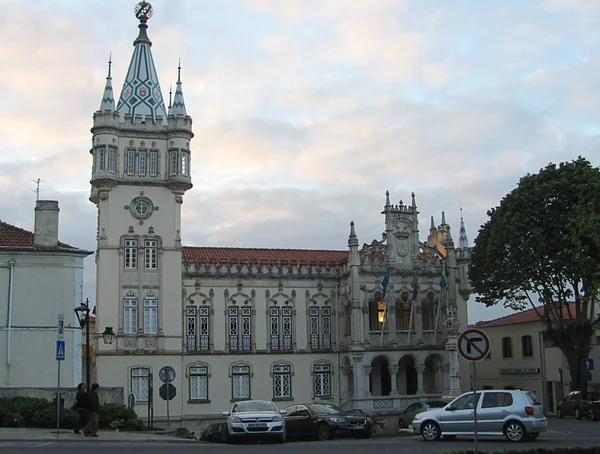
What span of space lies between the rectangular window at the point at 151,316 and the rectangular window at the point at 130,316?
663 mm

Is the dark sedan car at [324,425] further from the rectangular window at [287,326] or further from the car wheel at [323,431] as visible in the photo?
the rectangular window at [287,326]

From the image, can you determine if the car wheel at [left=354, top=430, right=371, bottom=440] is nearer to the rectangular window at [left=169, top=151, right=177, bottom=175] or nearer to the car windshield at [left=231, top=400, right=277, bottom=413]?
the car windshield at [left=231, top=400, right=277, bottom=413]

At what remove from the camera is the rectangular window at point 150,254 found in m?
49.7

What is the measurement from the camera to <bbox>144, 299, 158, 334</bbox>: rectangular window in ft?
161

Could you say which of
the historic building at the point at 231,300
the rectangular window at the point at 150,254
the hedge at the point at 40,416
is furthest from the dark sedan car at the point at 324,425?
the rectangular window at the point at 150,254

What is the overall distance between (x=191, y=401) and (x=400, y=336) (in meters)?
14.0

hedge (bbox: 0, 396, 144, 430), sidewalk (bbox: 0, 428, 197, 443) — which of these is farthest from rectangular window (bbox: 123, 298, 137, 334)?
sidewalk (bbox: 0, 428, 197, 443)

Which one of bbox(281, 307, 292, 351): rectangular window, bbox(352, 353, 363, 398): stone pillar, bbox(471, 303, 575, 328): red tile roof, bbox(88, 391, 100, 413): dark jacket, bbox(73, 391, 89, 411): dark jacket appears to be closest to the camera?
bbox(88, 391, 100, 413): dark jacket

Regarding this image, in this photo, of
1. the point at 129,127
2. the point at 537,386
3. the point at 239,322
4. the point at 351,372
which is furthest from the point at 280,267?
the point at 537,386

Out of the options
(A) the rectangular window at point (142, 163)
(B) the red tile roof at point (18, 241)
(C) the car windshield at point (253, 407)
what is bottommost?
(C) the car windshield at point (253, 407)

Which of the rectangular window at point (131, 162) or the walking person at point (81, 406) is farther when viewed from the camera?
the rectangular window at point (131, 162)

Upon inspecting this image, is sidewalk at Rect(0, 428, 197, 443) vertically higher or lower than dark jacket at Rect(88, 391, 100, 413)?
lower

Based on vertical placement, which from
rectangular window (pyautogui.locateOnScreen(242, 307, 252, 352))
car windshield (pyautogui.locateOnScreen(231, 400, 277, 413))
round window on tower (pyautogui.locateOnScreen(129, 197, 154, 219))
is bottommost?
car windshield (pyautogui.locateOnScreen(231, 400, 277, 413))

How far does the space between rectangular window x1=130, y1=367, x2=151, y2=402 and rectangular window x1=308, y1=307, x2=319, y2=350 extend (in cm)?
1113
